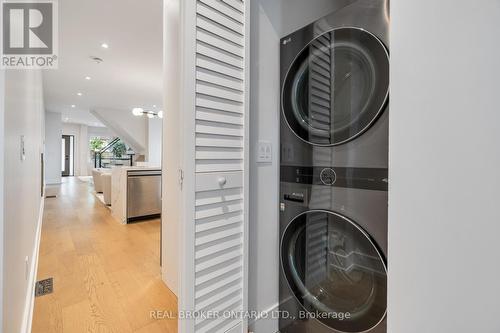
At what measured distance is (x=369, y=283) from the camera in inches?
37.7

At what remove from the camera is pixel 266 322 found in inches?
51.7

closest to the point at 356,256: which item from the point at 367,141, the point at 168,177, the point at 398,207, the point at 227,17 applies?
the point at 398,207

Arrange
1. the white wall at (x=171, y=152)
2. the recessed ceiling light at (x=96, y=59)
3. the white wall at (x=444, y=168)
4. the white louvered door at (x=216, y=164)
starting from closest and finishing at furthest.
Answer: the white wall at (x=444, y=168) → the white louvered door at (x=216, y=164) → the white wall at (x=171, y=152) → the recessed ceiling light at (x=96, y=59)

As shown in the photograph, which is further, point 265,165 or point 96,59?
point 96,59

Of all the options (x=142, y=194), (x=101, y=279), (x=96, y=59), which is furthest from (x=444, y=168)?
(x=96, y=59)

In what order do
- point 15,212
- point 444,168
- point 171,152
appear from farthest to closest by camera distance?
point 171,152 < point 15,212 < point 444,168

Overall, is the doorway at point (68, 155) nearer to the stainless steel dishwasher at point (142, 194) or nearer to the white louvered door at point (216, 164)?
the stainless steel dishwasher at point (142, 194)

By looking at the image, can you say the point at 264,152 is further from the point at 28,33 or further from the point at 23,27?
the point at 28,33

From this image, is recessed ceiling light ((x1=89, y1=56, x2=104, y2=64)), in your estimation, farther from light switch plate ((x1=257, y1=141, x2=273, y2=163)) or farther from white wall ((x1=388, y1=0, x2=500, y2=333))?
white wall ((x1=388, y1=0, x2=500, y2=333))

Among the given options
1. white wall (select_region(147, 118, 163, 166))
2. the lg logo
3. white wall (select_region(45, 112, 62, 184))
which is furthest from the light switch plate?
white wall (select_region(45, 112, 62, 184))

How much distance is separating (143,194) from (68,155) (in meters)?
11.4

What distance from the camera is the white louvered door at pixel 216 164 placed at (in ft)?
3.18

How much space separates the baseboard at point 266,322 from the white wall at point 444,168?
2.34 feet

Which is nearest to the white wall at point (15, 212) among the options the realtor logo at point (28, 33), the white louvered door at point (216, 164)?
the realtor logo at point (28, 33)
